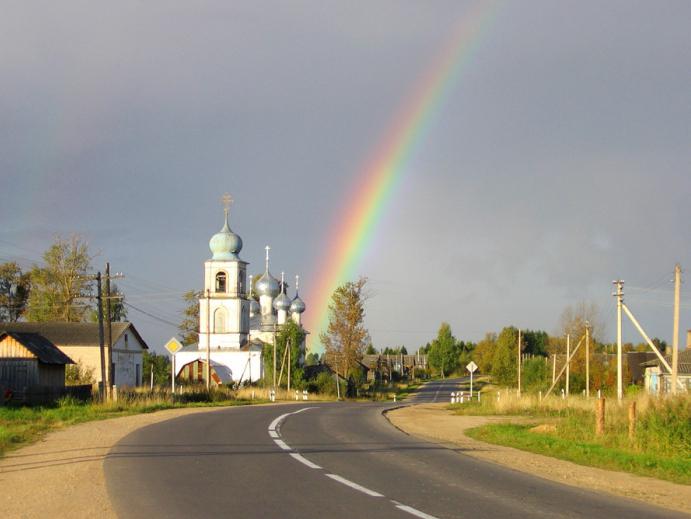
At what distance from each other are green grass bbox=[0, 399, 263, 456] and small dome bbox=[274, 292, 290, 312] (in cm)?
6172

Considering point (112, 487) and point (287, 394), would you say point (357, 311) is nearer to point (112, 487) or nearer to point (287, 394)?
point (287, 394)

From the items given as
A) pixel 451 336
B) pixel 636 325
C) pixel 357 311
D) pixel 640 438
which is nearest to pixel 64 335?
pixel 357 311

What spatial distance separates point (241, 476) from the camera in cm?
1296

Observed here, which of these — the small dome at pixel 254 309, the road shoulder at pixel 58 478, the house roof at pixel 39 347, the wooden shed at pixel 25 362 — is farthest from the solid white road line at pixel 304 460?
the small dome at pixel 254 309

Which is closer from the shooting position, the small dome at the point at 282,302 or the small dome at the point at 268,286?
the small dome at the point at 282,302

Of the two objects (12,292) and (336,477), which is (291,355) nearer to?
(12,292)

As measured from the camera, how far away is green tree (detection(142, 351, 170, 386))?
89.7 m

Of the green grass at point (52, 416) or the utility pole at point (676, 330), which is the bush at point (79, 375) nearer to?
the green grass at point (52, 416)

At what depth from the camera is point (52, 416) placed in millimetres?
29438

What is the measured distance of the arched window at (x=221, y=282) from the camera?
93250 millimetres

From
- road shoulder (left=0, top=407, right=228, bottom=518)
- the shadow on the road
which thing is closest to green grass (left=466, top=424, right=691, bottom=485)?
the shadow on the road

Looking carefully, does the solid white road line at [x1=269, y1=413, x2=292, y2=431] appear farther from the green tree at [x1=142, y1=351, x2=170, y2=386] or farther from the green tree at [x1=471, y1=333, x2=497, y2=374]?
the green tree at [x1=471, y1=333, x2=497, y2=374]

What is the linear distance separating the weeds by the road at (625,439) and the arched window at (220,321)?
229 ft

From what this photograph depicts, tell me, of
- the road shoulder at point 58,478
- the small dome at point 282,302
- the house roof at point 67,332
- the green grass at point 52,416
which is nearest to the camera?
the road shoulder at point 58,478
